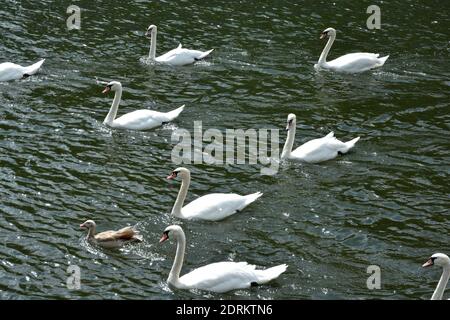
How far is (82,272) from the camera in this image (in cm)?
1633

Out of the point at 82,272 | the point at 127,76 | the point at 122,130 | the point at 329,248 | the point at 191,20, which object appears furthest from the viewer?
the point at 191,20

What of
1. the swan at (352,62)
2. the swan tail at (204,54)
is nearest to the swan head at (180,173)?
the swan tail at (204,54)

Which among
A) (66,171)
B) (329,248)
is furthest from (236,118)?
(329,248)

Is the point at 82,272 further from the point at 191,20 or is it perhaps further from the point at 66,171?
the point at 191,20

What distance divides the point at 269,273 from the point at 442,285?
2931mm

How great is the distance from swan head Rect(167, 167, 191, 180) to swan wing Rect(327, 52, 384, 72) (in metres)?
9.17

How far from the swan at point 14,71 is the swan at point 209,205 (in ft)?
26.1

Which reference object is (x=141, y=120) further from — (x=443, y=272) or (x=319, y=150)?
(x=443, y=272)

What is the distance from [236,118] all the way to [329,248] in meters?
6.75

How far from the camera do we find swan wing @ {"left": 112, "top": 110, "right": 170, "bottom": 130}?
22.7m
